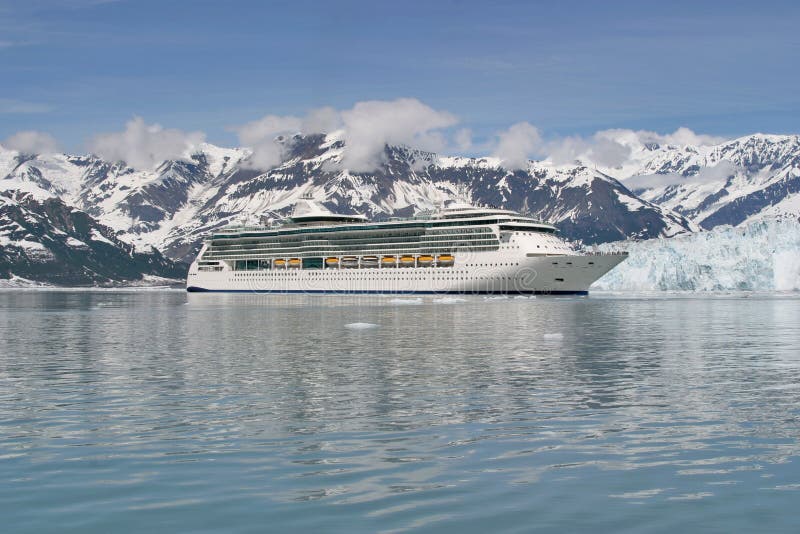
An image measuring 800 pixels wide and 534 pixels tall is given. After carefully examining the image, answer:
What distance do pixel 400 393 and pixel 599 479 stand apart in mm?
11541

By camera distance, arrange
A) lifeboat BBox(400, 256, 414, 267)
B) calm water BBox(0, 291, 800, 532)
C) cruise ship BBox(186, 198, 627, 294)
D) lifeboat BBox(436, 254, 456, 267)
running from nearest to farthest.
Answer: calm water BBox(0, 291, 800, 532), cruise ship BBox(186, 198, 627, 294), lifeboat BBox(436, 254, 456, 267), lifeboat BBox(400, 256, 414, 267)

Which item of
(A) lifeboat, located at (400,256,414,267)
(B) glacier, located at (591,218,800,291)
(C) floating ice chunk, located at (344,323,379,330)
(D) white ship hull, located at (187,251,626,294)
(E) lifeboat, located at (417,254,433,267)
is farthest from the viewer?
(A) lifeboat, located at (400,256,414,267)

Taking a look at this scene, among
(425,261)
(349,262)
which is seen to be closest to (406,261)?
(425,261)

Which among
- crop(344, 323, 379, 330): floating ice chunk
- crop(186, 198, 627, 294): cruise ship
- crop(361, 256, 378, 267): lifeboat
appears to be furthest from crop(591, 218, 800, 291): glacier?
crop(344, 323, 379, 330): floating ice chunk

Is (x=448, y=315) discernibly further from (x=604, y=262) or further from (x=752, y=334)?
(x=604, y=262)

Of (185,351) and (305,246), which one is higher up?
(305,246)

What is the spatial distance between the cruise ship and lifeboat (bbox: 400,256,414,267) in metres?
0.22

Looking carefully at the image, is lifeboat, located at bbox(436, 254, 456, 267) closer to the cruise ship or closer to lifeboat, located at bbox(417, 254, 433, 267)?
the cruise ship

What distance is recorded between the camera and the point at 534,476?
17062 mm

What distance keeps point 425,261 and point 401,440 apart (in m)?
136

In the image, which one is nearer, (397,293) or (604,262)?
(604,262)

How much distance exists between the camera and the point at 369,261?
167500mm

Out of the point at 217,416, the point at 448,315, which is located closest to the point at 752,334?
the point at 448,315

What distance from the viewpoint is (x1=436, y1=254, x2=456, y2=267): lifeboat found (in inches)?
5994
